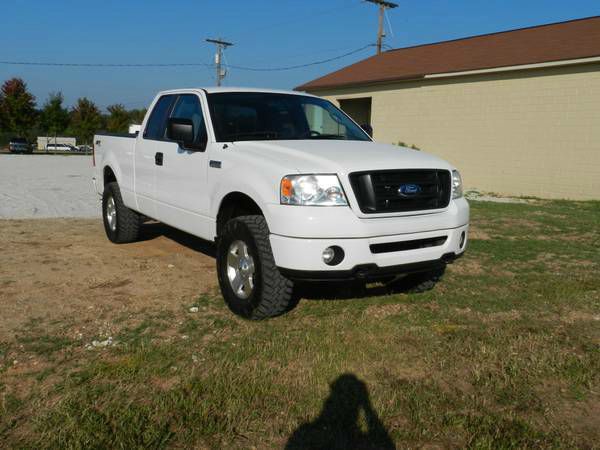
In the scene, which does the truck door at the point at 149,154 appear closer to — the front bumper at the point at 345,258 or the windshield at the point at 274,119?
the windshield at the point at 274,119

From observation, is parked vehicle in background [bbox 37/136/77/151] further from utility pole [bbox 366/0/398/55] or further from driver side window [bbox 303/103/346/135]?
driver side window [bbox 303/103/346/135]

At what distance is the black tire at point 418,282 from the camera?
5.37 m

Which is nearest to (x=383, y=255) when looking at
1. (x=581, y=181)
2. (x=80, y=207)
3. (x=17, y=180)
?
(x=80, y=207)

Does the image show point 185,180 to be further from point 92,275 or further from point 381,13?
point 381,13

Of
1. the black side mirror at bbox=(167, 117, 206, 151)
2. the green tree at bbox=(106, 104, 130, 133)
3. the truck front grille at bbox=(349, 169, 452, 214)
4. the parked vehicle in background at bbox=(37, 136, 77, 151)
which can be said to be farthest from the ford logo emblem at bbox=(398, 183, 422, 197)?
the parked vehicle in background at bbox=(37, 136, 77, 151)

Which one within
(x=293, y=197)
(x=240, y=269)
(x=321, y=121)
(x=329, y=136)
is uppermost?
(x=321, y=121)

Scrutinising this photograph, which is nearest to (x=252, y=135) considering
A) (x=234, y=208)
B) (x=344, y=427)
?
(x=234, y=208)

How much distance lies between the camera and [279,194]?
4.11 meters

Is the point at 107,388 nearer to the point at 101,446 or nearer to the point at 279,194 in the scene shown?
the point at 101,446

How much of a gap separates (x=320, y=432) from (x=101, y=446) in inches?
42.1

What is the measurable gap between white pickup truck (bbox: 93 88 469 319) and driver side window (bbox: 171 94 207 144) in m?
0.01

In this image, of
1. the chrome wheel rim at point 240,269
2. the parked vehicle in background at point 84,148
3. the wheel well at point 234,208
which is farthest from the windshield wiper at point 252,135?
the parked vehicle in background at point 84,148

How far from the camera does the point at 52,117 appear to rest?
2388 inches

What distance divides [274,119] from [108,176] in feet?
11.1
